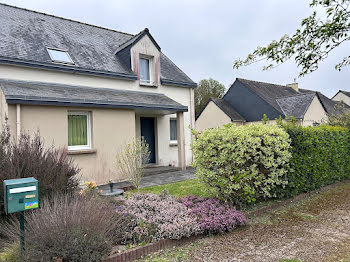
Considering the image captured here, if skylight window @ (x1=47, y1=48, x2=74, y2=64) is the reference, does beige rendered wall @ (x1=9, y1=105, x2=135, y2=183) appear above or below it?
below

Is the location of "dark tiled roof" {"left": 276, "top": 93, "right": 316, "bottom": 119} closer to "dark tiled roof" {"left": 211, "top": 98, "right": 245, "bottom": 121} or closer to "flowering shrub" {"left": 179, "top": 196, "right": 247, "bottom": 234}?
"dark tiled roof" {"left": 211, "top": 98, "right": 245, "bottom": 121}

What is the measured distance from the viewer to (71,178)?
216 inches

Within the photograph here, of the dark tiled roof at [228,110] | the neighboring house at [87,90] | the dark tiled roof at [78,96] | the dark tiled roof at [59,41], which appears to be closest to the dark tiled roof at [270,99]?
the dark tiled roof at [228,110]

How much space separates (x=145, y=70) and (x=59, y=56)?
14.6 feet

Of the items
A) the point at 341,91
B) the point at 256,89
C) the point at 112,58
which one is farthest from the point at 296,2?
the point at 341,91

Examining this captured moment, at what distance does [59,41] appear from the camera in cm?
1188

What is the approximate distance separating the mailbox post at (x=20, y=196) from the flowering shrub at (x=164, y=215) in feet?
6.11

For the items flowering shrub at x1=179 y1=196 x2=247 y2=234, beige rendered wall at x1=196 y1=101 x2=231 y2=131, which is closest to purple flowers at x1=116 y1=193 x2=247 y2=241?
flowering shrub at x1=179 y1=196 x2=247 y2=234

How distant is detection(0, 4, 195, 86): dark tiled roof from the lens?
10188 mm

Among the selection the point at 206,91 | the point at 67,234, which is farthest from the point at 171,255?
the point at 206,91

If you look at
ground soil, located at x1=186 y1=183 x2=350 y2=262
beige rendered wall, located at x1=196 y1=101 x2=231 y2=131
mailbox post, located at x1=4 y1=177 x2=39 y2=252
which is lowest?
ground soil, located at x1=186 y1=183 x2=350 y2=262

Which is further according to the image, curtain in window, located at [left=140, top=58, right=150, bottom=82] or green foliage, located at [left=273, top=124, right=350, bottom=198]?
curtain in window, located at [left=140, top=58, right=150, bottom=82]

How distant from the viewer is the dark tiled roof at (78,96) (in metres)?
→ 8.34

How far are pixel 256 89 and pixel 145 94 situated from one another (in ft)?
60.8
